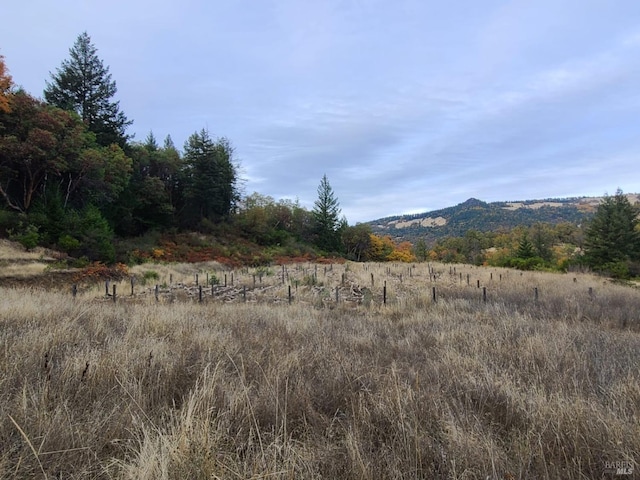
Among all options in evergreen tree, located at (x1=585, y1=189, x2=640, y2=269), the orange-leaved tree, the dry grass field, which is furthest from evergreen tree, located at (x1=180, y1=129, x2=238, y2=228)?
evergreen tree, located at (x1=585, y1=189, x2=640, y2=269)

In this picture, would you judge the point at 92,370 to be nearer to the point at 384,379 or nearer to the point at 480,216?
the point at 384,379

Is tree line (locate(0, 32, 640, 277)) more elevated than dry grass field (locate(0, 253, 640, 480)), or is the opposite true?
tree line (locate(0, 32, 640, 277))

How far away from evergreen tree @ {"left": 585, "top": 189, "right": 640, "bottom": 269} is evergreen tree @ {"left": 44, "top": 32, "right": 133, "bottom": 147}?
187ft

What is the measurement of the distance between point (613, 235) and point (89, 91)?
62.6m

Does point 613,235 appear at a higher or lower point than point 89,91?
lower

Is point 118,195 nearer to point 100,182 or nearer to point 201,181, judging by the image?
point 100,182

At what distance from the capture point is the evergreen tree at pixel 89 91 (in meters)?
35.1

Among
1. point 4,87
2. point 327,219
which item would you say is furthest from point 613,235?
point 4,87

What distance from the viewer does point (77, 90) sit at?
35.9m

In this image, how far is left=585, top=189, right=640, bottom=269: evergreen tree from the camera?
127 ft

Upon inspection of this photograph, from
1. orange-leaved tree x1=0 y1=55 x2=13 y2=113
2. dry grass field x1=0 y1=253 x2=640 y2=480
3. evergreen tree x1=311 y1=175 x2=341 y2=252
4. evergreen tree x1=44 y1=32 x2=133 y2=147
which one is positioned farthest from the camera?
evergreen tree x1=311 y1=175 x2=341 y2=252

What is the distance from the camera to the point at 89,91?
36.2m

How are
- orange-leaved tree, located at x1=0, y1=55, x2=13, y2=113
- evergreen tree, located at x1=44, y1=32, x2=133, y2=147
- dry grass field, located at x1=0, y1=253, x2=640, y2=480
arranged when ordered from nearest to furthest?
dry grass field, located at x1=0, y1=253, x2=640, y2=480, orange-leaved tree, located at x1=0, y1=55, x2=13, y2=113, evergreen tree, located at x1=44, y1=32, x2=133, y2=147

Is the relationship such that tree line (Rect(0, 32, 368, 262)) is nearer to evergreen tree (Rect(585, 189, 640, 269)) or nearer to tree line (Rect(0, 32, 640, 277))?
tree line (Rect(0, 32, 640, 277))
